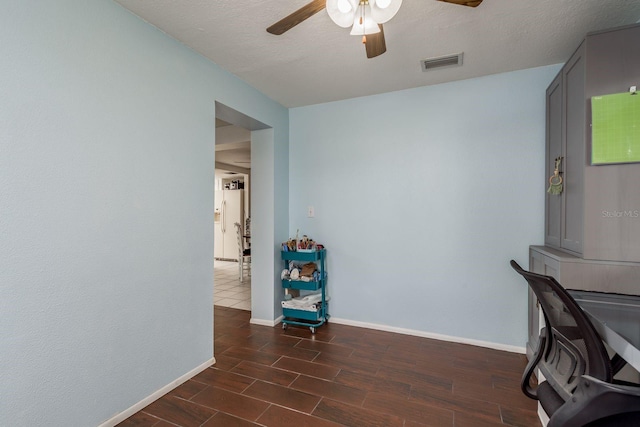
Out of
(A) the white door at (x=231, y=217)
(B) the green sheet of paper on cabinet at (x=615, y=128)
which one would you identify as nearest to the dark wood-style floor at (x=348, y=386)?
(B) the green sheet of paper on cabinet at (x=615, y=128)

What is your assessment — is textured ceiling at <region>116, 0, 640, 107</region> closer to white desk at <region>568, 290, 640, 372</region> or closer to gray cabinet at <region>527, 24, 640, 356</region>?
gray cabinet at <region>527, 24, 640, 356</region>

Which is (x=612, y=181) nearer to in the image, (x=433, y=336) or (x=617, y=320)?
(x=617, y=320)

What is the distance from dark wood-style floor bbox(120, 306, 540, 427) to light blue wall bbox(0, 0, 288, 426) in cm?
31

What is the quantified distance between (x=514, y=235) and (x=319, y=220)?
191 cm

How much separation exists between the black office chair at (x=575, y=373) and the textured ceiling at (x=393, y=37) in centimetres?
170

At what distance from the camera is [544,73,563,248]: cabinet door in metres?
2.20

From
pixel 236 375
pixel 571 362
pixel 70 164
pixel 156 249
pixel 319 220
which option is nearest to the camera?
pixel 571 362

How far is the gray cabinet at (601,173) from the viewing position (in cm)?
168

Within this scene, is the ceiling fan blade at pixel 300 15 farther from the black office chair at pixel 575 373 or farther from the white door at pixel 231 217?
the white door at pixel 231 217

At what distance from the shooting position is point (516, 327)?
2.62m

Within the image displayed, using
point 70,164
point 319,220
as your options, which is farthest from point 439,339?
point 70,164

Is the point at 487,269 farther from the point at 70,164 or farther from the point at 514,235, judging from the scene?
the point at 70,164

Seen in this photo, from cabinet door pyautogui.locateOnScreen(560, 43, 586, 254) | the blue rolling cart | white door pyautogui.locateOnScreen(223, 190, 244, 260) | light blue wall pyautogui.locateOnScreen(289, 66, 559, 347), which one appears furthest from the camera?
white door pyautogui.locateOnScreen(223, 190, 244, 260)

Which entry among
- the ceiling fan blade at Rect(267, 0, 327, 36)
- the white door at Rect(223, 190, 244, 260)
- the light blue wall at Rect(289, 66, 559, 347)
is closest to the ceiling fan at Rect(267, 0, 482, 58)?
A: the ceiling fan blade at Rect(267, 0, 327, 36)
